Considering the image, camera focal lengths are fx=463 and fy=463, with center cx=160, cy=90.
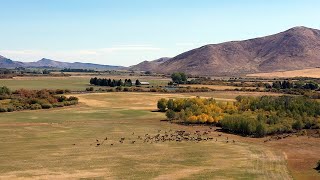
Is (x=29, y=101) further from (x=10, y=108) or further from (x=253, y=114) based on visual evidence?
(x=253, y=114)

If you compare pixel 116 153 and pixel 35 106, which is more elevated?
pixel 35 106

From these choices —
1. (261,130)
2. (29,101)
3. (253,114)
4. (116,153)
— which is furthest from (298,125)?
(29,101)

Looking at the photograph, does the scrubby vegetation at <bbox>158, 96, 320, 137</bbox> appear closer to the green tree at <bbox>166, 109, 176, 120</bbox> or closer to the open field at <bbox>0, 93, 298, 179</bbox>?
the green tree at <bbox>166, 109, 176, 120</bbox>

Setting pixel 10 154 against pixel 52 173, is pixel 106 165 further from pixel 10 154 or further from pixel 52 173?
pixel 10 154

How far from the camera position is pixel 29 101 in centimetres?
12594

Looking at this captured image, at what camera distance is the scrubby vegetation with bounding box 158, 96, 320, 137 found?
88188 millimetres

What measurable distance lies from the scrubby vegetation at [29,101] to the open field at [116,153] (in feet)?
52.7

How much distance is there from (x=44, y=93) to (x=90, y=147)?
7266cm

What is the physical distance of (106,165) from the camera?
59.0m

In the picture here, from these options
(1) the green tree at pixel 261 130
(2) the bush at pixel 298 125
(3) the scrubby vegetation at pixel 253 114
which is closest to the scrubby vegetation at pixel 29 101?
(3) the scrubby vegetation at pixel 253 114

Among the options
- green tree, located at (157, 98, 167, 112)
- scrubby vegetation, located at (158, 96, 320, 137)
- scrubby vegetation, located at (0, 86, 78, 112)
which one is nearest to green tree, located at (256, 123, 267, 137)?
scrubby vegetation, located at (158, 96, 320, 137)

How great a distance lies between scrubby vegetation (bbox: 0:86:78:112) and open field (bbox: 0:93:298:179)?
1605 centimetres

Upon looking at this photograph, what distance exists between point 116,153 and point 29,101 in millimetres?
66342

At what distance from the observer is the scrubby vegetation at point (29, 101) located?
120 metres
